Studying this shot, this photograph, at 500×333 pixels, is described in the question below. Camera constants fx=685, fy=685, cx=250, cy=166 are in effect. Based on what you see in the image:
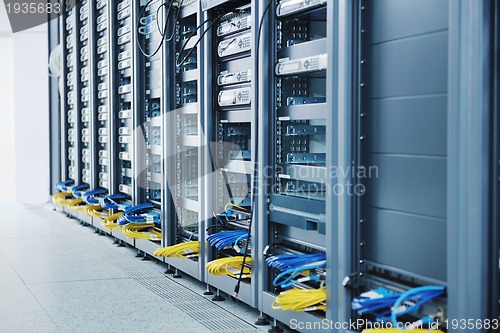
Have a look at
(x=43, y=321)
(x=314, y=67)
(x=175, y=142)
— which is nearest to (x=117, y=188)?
(x=175, y=142)

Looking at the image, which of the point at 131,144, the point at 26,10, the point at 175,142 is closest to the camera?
the point at 175,142

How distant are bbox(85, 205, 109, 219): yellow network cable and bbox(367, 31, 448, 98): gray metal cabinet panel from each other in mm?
3767

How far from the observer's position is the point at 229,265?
3.56 meters

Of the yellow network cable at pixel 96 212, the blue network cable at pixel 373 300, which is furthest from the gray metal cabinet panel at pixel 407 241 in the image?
the yellow network cable at pixel 96 212

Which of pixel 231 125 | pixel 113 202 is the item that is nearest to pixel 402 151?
pixel 231 125

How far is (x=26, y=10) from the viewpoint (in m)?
8.28

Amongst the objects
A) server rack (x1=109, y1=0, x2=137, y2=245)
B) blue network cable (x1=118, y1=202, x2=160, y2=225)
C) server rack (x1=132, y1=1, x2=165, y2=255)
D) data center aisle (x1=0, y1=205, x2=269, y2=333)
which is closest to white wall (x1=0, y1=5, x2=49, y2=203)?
data center aisle (x1=0, y1=205, x2=269, y2=333)

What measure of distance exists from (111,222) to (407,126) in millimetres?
3573

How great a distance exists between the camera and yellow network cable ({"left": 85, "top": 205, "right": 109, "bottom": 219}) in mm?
5828

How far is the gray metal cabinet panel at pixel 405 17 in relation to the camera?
2199mm

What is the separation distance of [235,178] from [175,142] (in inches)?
28.8

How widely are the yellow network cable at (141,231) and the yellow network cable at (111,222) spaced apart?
1.02 ft

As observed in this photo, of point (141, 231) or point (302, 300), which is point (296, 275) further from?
point (141, 231)

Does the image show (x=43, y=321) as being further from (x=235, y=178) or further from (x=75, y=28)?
(x=75, y=28)
